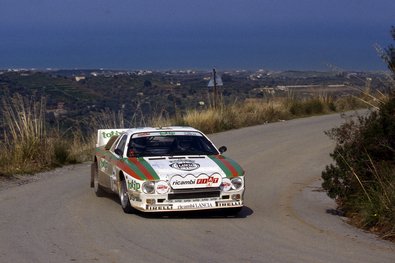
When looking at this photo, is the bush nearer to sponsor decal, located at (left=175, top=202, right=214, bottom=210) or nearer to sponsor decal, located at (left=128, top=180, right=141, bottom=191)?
sponsor decal, located at (left=175, top=202, right=214, bottom=210)

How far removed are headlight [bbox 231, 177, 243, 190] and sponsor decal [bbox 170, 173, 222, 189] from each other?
0.25 meters

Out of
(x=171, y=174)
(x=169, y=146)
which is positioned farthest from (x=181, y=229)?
(x=169, y=146)

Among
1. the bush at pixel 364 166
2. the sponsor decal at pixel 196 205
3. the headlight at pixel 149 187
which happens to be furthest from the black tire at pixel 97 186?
the bush at pixel 364 166

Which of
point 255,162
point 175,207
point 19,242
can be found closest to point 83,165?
point 255,162

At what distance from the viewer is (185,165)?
12.1 metres

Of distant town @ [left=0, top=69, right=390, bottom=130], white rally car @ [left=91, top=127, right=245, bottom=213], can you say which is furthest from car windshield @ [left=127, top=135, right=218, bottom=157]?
distant town @ [left=0, top=69, right=390, bottom=130]

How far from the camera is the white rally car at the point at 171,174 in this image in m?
11.8

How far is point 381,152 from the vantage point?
12.5 metres

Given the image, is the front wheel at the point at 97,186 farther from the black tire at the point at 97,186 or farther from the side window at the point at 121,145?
the side window at the point at 121,145

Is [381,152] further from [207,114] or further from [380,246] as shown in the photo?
[207,114]

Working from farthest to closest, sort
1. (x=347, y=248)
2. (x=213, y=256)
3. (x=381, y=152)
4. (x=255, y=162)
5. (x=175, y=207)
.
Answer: (x=255, y=162), (x=381, y=152), (x=175, y=207), (x=347, y=248), (x=213, y=256)

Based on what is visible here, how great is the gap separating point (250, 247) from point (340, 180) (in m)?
3.74

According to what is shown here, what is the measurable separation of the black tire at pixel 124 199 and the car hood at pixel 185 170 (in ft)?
1.23

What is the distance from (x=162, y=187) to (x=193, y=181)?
47 cm
